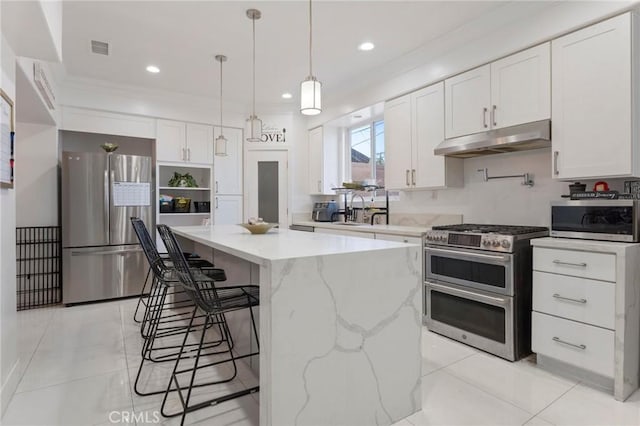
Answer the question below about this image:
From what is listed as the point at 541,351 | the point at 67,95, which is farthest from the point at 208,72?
the point at 541,351

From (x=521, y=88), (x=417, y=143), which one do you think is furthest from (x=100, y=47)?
(x=521, y=88)

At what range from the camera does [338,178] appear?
5375mm

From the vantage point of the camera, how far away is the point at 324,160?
5.19m

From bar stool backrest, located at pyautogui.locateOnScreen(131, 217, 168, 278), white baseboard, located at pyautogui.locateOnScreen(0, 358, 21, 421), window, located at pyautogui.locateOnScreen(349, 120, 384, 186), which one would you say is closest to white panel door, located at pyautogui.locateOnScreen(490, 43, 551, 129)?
window, located at pyautogui.locateOnScreen(349, 120, 384, 186)

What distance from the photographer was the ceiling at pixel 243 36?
111 inches

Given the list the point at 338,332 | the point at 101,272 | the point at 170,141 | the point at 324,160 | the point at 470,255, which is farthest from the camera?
the point at 324,160

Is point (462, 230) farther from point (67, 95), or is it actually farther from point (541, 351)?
point (67, 95)

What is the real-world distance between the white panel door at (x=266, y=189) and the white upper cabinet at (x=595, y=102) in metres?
3.65

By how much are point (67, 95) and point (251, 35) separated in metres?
2.58

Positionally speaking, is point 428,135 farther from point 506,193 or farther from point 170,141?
point 170,141

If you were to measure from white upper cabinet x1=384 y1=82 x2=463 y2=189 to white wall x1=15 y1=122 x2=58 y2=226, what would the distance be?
3886 millimetres

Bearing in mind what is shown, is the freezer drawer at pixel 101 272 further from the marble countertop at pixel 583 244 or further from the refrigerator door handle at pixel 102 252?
the marble countertop at pixel 583 244

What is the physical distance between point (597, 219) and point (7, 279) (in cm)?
363

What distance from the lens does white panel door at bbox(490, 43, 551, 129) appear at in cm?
260
